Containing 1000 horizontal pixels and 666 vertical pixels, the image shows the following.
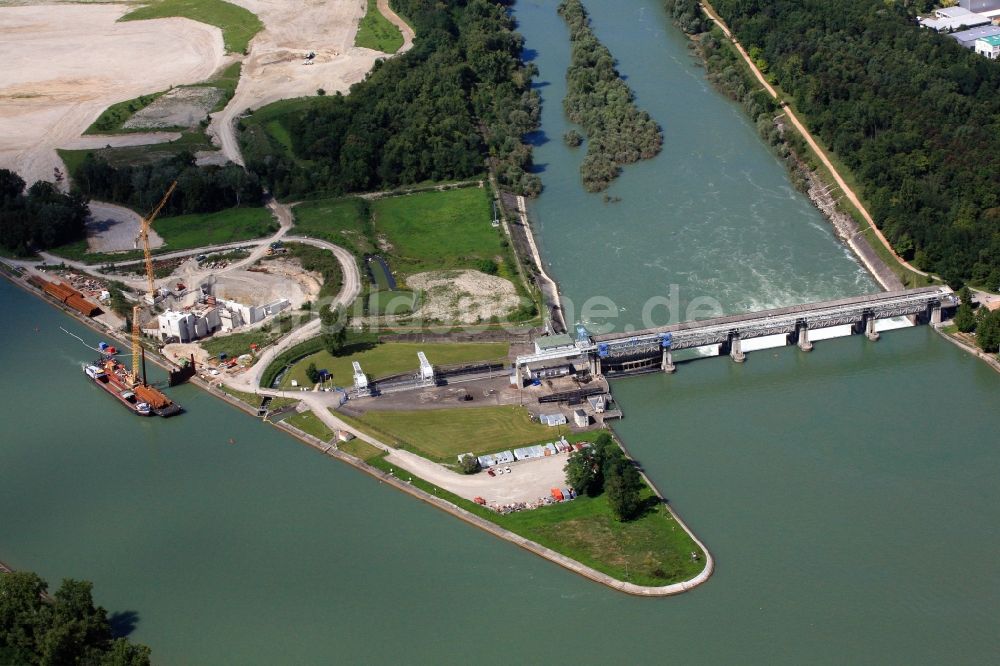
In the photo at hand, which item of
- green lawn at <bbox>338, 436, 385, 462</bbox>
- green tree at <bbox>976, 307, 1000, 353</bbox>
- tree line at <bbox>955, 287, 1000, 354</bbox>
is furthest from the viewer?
tree line at <bbox>955, 287, 1000, 354</bbox>

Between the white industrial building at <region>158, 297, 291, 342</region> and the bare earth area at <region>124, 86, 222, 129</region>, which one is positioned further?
the bare earth area at <region>124, 86, 222, 129</region>

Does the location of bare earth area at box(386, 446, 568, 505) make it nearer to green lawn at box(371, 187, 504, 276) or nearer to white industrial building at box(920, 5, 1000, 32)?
green lawn at box(371, 187, 504, 276)

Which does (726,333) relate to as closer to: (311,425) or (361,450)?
(361,450)

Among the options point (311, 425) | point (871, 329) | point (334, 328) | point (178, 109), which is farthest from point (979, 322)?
point (178, 109)

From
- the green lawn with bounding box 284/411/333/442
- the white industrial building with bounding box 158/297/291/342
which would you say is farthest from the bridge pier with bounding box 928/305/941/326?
the white industrial building with bounding box 158/297/291/342

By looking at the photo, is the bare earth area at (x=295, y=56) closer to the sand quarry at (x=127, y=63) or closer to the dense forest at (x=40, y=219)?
the sand quarry at (x=127, y=63)

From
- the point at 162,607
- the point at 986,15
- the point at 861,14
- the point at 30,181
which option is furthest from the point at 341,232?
the point at 986,15

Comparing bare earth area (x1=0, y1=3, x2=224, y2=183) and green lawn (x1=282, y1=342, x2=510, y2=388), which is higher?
bare earth area (x1=0, y1=3, x2=224, y2=183)
